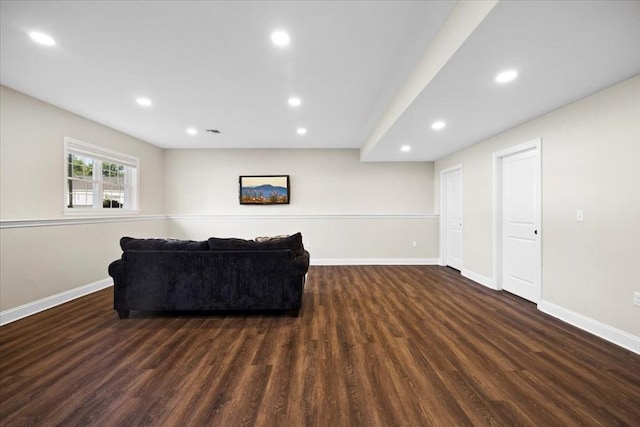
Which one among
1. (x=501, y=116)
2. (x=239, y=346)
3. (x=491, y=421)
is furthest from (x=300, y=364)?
(x=501, y=116)

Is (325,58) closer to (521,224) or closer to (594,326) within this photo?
(521,224)

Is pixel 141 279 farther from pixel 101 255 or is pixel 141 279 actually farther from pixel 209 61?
pixel 209 61

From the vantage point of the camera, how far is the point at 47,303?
316 cm

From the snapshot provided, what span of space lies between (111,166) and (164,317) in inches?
125

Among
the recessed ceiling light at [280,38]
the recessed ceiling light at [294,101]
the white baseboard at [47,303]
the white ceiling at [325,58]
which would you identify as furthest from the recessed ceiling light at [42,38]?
the white baseboard at [47,303]

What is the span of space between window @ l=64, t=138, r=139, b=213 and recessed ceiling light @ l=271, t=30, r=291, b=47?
3.46 metres

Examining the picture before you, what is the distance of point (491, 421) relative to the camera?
145 centimetres

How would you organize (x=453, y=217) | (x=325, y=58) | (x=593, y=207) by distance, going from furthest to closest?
(x=453, y=217) → (x=593, y=207) → (x=325, y=58)

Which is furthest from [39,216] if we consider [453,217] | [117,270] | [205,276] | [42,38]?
[453,217]

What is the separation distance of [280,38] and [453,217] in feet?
15.3

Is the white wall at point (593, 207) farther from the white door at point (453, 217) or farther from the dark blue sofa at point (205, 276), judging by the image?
the dark blue sofa at point (205, 276)

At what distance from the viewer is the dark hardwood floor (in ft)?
4.96

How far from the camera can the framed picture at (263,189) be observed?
5.80m

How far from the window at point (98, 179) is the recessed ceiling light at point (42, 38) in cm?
189
